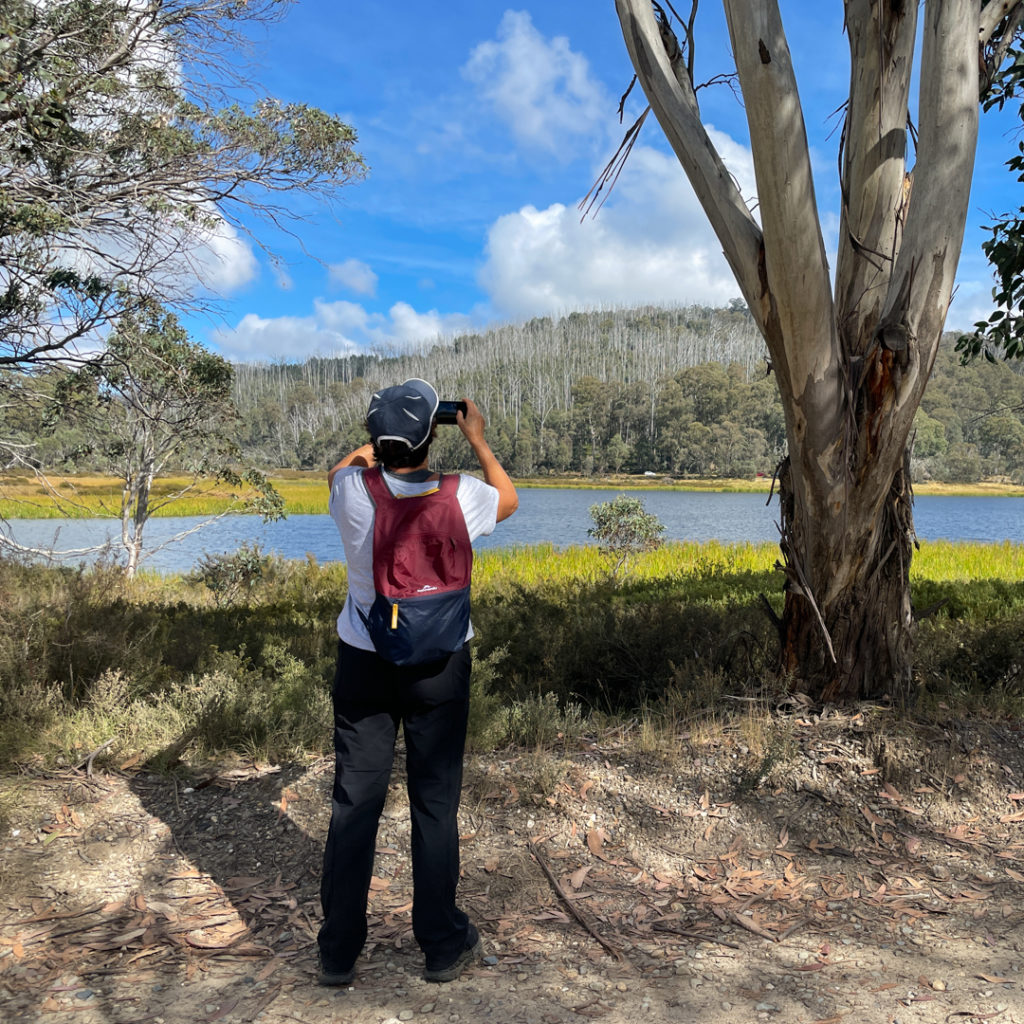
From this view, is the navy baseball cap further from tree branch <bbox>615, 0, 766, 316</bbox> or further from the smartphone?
tree branch <bbox>615, 0, 766, 316</bbox>

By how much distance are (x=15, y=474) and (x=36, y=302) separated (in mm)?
1911

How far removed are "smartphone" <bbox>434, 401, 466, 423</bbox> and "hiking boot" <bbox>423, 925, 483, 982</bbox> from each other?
177cm

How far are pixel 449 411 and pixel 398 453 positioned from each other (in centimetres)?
23

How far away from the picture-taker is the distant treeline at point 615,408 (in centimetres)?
8338

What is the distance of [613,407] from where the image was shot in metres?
102

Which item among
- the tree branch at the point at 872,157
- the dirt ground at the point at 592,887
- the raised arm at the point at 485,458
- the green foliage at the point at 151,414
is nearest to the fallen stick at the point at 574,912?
the dirt ground at the point at 592,887

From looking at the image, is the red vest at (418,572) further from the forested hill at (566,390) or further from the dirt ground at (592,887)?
the forested hill at (566,390)

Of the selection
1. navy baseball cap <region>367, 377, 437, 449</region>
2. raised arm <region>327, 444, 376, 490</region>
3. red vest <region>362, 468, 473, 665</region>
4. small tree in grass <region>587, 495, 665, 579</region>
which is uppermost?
navy baseball cap <region>367, 377, 437, 449</region>

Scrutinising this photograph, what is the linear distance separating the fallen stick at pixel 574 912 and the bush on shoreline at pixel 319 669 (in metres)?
0.89

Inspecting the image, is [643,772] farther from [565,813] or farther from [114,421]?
[114,421]

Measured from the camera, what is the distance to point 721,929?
302 centimetres

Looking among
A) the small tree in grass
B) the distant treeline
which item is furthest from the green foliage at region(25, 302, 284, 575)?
the distant treeline

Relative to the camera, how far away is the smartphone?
8.50ft

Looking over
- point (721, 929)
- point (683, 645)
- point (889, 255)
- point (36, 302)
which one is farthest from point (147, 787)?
point (36, 302)
